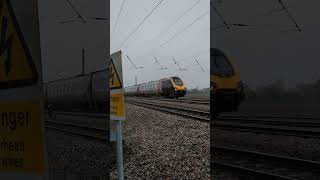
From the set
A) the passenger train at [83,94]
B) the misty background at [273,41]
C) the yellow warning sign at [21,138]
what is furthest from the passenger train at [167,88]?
the yellow warning sign at [21,138]

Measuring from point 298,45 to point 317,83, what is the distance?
3978mm

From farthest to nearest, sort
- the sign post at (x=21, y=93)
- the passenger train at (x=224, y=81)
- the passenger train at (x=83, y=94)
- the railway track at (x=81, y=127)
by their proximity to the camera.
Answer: the passenger train at (x=224, y=81) < the railway track at (x=81, y=127) < the passenger train at (x=83, y=94) < the sign post at (x=21, y=93)

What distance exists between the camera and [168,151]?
9.05m

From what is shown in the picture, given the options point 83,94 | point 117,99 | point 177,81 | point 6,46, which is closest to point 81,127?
point 83,94

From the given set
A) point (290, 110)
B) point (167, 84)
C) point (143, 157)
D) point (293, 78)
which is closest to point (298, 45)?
point (293, 78)

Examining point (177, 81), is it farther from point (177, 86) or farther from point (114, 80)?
point (114, 80)

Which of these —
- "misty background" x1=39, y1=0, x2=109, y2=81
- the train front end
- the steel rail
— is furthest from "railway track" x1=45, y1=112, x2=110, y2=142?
the train front end

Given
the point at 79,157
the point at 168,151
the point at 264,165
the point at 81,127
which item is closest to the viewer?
the point at 81,127

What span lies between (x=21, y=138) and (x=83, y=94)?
5.64 metres

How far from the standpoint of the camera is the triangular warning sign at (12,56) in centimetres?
105

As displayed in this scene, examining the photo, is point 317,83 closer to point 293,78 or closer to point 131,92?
point 293,78

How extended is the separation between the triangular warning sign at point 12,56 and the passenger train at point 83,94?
3.41m

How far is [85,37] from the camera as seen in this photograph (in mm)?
4473

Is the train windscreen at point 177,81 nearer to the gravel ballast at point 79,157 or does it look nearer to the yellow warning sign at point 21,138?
the gravel ballast at point 79,157
